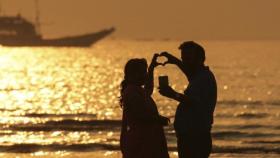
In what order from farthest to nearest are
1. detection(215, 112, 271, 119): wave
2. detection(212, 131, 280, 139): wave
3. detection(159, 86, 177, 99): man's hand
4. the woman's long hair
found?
detection(215, 112, 271, 119): wave, detection(212, 131, 280, 139): wave, the woman's long hair, detection(159, 86, 177, 99): man's hand

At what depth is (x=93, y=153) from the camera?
22.0 metres

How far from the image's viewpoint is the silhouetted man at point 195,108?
8.55 metres

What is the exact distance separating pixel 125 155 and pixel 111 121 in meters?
26.1

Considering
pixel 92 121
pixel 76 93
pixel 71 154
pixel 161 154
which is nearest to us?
pixel 161 154

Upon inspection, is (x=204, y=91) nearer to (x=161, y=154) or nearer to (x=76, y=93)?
(x=161, y=154)

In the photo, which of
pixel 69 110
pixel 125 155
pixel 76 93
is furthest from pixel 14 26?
pixel 125 155

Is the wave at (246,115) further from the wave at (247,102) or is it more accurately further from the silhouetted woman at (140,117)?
the silhouetted woman at (140,117)

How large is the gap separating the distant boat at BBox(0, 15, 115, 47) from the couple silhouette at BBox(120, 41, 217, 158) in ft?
537

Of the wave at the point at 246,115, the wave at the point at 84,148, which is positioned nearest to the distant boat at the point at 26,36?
the wave at the point at 246,115

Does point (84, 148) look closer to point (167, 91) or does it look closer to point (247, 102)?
point (167, 91)

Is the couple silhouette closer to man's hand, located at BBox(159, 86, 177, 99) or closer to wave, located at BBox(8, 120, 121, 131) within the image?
man's hand, located at BBox(159, 86, 177, 99)

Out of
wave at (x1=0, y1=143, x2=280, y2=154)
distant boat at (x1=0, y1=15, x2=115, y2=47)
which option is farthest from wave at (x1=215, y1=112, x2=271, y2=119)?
distant boat at (x1=0, y1=15, x2=115, y2=47)

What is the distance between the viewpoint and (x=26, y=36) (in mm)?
178000

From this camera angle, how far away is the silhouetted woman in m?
8.45
